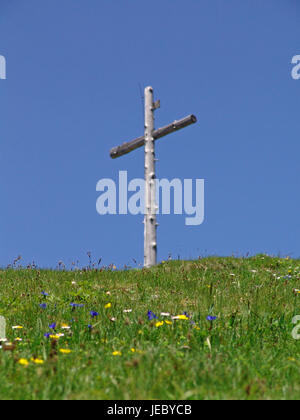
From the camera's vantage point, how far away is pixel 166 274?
37.2ft

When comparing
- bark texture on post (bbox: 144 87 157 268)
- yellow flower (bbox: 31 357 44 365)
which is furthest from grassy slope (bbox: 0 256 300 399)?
bark texture on post (bbox: 144 87 157 268)

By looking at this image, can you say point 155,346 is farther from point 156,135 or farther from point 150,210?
point 156,135

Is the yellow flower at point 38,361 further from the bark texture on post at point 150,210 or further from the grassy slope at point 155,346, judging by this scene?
the bark texture on post at point 150,210

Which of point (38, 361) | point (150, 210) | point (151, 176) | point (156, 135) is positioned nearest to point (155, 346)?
point (38, 361)

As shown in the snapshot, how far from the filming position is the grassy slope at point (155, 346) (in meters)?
3.19

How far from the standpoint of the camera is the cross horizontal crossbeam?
13.5 metres

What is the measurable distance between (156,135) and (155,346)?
34.0 ft

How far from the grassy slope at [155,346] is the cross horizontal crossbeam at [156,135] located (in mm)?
5477

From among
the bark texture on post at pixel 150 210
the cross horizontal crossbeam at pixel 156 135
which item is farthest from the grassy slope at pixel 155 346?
the cross horizontal crossbeam at pixel 156 135

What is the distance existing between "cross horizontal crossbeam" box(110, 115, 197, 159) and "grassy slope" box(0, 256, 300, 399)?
548 cm
